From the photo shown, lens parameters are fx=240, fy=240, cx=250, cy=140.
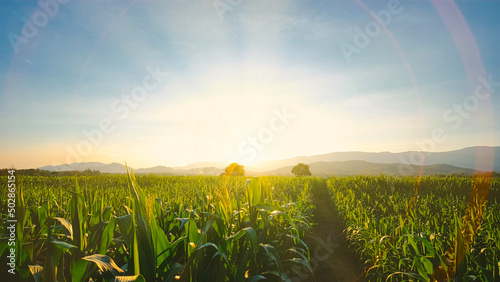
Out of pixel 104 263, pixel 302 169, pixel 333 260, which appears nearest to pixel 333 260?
pixel 333 260

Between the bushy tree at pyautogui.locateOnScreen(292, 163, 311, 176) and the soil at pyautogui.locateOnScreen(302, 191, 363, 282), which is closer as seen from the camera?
the soil at pyautogui.locateOnScreen(302, 191, 363, 282)

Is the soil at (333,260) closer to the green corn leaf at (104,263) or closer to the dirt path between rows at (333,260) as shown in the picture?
the dirt path between rows at (333,260)

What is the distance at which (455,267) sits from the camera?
2.56 meters

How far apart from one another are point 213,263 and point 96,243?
1439 millimetres

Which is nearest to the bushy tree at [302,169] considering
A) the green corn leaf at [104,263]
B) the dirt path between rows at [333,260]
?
the dirt path between rows at [333,260]

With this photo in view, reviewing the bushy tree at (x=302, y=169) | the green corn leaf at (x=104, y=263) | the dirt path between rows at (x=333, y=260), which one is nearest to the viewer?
the green corn leaf at (x=104, y=263)

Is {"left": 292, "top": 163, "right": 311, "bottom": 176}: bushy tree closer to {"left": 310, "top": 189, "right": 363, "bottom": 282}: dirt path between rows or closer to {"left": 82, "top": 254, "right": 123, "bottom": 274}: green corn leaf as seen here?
{"left": 310, "top": 189, "right": 363, "bottom": 282}: dirt path between rows

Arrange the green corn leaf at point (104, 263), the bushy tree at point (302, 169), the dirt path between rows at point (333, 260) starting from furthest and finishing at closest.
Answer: the bushy tree at point (302, 169), the dirt path between rows at point (333, 260), the green corn leaf at point (104, 263)

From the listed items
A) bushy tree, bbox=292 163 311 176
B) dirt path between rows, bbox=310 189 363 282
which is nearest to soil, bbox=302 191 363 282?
dirt path between rows, bbox=310 189 363 282

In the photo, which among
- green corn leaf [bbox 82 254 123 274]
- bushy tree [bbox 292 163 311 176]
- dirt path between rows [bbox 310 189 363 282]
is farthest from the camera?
bushy tree [bbox 292 163 311 176]

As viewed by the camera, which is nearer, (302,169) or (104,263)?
(104,263)

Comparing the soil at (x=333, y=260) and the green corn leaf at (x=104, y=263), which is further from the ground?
A: the green corn leaf at (x=104, y=263)

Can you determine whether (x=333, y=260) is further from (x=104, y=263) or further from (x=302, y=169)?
(x=302, y=169)

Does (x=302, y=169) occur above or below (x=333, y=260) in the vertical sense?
above
